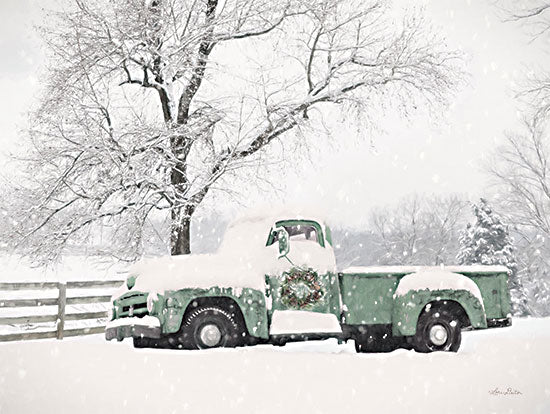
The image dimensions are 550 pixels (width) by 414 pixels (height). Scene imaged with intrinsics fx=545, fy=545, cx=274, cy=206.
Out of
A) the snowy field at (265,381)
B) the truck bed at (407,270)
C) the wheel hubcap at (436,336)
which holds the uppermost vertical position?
the truck bed at (407,270)

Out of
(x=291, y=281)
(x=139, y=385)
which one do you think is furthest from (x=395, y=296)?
(x=139, y=385)

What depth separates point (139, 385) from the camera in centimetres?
589

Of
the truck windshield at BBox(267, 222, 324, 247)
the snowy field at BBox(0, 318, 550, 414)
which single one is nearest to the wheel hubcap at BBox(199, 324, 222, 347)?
the snowy field at BBox(0, 318, 550, 414)

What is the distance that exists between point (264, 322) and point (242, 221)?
2.30m

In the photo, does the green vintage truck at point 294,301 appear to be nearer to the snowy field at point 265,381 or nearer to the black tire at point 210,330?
the black tire at point 210,330

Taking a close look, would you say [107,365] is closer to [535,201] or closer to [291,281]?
[291,281]

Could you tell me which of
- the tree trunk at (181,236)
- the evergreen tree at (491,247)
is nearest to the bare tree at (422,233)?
the evergreen tree at (491,247)

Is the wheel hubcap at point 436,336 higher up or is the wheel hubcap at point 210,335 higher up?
the wheel hubcap at point 210,335

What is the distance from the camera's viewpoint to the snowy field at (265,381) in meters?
5.34

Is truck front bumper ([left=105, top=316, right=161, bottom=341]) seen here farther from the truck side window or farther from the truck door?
the truck side window

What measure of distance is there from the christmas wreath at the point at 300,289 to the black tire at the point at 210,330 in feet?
2.76

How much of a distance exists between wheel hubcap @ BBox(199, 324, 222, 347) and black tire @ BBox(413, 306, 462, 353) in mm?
3048

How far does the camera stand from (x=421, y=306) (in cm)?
835

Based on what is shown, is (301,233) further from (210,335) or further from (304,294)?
(210,335)
